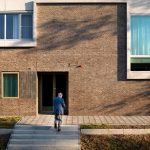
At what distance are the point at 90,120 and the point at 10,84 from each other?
554 cm

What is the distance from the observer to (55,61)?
25.4m

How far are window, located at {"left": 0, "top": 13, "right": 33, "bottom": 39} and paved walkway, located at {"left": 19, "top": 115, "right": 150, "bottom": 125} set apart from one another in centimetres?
478

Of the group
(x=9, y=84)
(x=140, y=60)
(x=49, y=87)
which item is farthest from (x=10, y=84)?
(x=140, y=60)

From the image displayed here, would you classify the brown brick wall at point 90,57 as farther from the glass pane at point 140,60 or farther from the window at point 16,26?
the window at point 16,26

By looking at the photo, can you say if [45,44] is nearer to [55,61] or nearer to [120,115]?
[55,61]

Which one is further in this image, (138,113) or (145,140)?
(138,113)

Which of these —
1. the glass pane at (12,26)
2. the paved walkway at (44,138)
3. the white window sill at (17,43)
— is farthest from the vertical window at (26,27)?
the paved walkway at (44,138)

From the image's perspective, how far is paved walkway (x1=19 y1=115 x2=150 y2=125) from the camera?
71.9 feet

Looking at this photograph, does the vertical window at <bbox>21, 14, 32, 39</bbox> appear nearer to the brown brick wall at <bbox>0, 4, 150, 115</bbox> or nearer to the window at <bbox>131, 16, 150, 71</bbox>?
the brown brick wall at <bbox>0, 4, 150, 115</bbox>

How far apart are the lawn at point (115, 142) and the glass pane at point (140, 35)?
24.4ft

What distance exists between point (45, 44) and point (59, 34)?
98cm

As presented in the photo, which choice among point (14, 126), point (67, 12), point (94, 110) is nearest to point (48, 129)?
point (14, 126)

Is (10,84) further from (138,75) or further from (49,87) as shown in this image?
(138,75)

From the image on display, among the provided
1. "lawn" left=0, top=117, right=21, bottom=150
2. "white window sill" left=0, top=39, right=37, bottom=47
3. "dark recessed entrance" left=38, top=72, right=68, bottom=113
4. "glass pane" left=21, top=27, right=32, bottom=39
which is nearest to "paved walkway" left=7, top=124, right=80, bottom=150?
"lawn" left=0, top=117, right=21, bottom=150
